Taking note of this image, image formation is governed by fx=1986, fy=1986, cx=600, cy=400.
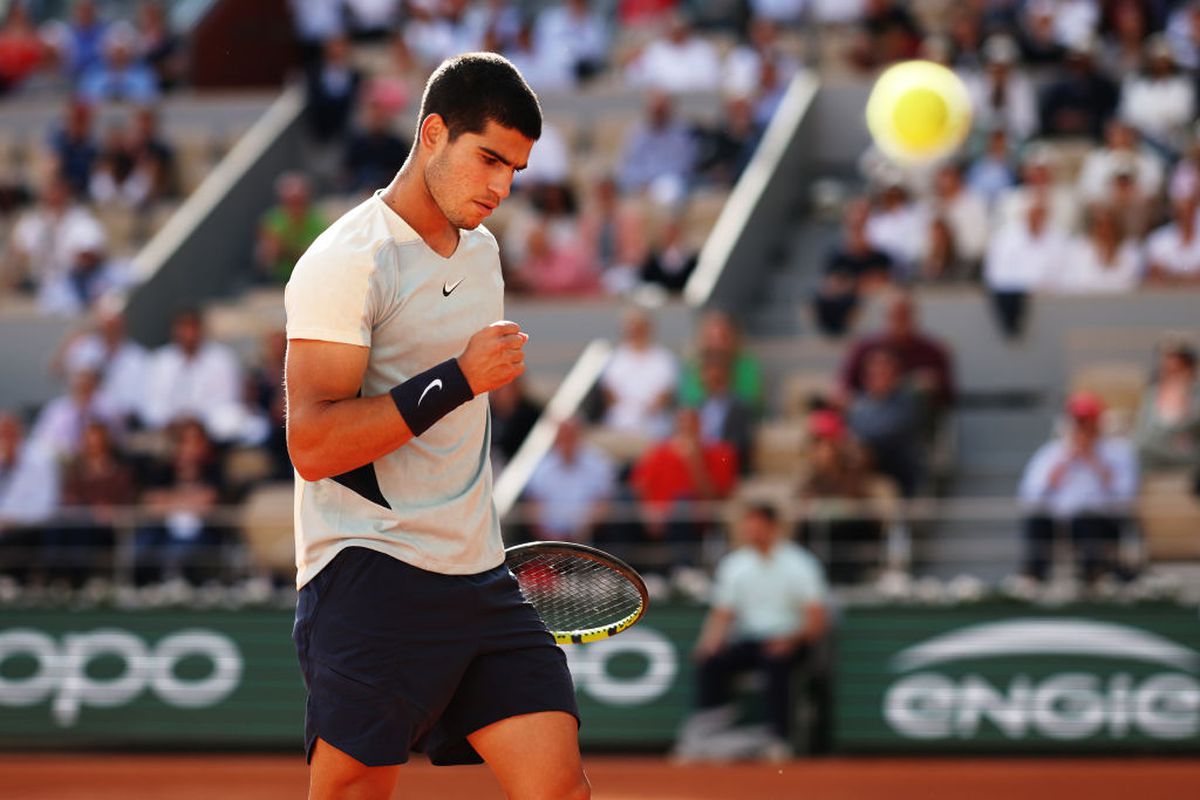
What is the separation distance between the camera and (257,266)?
17.1 m

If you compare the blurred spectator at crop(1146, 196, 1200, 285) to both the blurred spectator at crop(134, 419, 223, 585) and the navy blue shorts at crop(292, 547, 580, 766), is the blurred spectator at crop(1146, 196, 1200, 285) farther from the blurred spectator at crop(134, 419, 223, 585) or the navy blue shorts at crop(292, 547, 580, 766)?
the navy blue shorts at crop(292, 547, 580, 766)

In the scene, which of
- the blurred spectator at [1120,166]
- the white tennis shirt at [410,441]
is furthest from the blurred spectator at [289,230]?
the white tennis shirt at [410,441]

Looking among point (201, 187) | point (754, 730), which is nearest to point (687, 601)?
point (754, 730)

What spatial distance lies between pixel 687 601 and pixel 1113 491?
263 centimetres

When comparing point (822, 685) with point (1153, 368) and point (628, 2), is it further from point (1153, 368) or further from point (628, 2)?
point (628, 2)

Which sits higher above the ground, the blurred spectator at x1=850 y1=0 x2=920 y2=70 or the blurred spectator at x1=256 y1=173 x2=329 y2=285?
the blurred spectator at x1=850 y1=0 x2=920 y2=70

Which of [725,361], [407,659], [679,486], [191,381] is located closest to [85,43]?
[191,381]

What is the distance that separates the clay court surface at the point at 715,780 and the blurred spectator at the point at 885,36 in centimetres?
700

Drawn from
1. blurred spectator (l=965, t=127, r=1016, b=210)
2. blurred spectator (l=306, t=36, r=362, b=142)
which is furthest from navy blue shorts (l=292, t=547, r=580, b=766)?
blurred spectator (l=306, t=36, r=362, b=142)

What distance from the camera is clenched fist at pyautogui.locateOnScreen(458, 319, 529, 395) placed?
404 cm

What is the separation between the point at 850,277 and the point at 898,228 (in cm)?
66

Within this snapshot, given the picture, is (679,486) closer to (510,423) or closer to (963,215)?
(510,423)

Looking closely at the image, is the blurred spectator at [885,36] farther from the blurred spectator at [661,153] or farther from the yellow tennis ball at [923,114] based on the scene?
the blurred spectator at [661,153]

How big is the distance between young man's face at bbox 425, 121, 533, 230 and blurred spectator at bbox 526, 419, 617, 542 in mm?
8063
